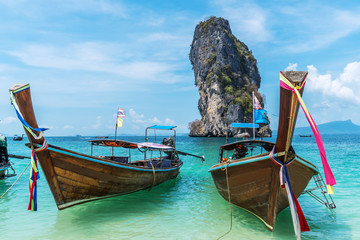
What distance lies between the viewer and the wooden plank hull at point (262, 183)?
6348 millimetres

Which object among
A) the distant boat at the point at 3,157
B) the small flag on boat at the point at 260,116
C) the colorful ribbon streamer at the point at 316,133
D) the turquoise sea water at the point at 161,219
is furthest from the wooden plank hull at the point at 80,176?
the distant boat at the point at 3,157

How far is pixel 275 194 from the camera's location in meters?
6.35

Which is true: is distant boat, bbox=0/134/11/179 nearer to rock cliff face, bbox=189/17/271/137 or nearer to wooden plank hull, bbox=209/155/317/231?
wooden plank hull, bbox=209/155/317/231

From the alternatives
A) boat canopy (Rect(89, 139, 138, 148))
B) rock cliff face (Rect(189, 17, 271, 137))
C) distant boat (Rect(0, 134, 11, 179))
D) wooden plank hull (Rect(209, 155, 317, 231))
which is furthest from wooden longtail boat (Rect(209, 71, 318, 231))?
rock cliff face (Rect(189, 17, 271, 137))

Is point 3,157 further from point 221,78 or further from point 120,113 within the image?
point 221,78

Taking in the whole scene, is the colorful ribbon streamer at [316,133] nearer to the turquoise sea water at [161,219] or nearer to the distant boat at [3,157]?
the turquoise sea water at [161,219]

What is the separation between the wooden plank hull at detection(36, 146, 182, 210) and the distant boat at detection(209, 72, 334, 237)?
3.34 metres

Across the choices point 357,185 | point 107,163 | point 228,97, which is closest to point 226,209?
point 107,163

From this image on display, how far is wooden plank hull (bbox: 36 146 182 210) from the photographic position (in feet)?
24.9

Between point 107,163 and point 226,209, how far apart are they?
437 centimetres

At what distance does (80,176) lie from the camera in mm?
8141

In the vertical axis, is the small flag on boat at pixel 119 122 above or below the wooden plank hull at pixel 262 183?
above

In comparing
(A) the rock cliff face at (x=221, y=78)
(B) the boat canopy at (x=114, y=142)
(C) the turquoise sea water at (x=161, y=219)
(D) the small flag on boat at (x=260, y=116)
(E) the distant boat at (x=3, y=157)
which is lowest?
(C) the turquoise sea water at (x=161, y=219)

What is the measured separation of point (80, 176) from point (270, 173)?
5.54 m
